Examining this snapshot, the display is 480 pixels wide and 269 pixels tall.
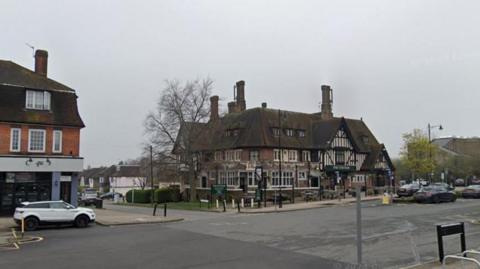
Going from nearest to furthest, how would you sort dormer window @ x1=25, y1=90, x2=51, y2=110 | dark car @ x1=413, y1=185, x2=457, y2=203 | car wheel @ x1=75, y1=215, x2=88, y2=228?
car wheel @ x1=75, y1=215, x2=88, y2=228, dormer window @ x1=25, y1=90, x2=51, y2=110, dark car @ x1=413, y1=185, x2=457, y2=203

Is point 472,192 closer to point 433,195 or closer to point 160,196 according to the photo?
point 433,195

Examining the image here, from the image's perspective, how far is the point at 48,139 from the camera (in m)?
33.4

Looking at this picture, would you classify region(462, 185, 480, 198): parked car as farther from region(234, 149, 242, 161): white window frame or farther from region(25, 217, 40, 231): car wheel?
region(25, 217, 40, 231): car wheel

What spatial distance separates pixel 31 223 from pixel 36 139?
406 inches

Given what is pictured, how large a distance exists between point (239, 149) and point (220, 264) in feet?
136

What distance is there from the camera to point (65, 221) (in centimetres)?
2573

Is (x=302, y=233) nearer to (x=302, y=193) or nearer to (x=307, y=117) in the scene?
(x=302, y=193)

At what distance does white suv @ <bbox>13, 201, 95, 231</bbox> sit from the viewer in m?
24.4

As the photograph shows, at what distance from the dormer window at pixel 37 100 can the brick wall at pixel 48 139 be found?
1.60 meters

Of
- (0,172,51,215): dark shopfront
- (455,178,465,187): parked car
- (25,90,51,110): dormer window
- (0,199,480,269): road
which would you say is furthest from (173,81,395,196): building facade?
(0,199,480,269): road

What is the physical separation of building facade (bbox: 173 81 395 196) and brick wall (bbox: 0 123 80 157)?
1821 cm

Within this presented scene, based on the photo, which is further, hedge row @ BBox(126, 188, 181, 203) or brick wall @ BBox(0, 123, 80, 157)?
hedge row @ BBox(126, 188, 181, 203)

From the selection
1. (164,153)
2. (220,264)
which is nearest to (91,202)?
(164,153)

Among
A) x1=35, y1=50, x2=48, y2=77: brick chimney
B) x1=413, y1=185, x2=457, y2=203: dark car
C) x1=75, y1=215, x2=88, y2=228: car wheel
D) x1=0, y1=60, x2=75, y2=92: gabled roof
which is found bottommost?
x1=75, y1=215, x2=88, y2=228: car wheel
